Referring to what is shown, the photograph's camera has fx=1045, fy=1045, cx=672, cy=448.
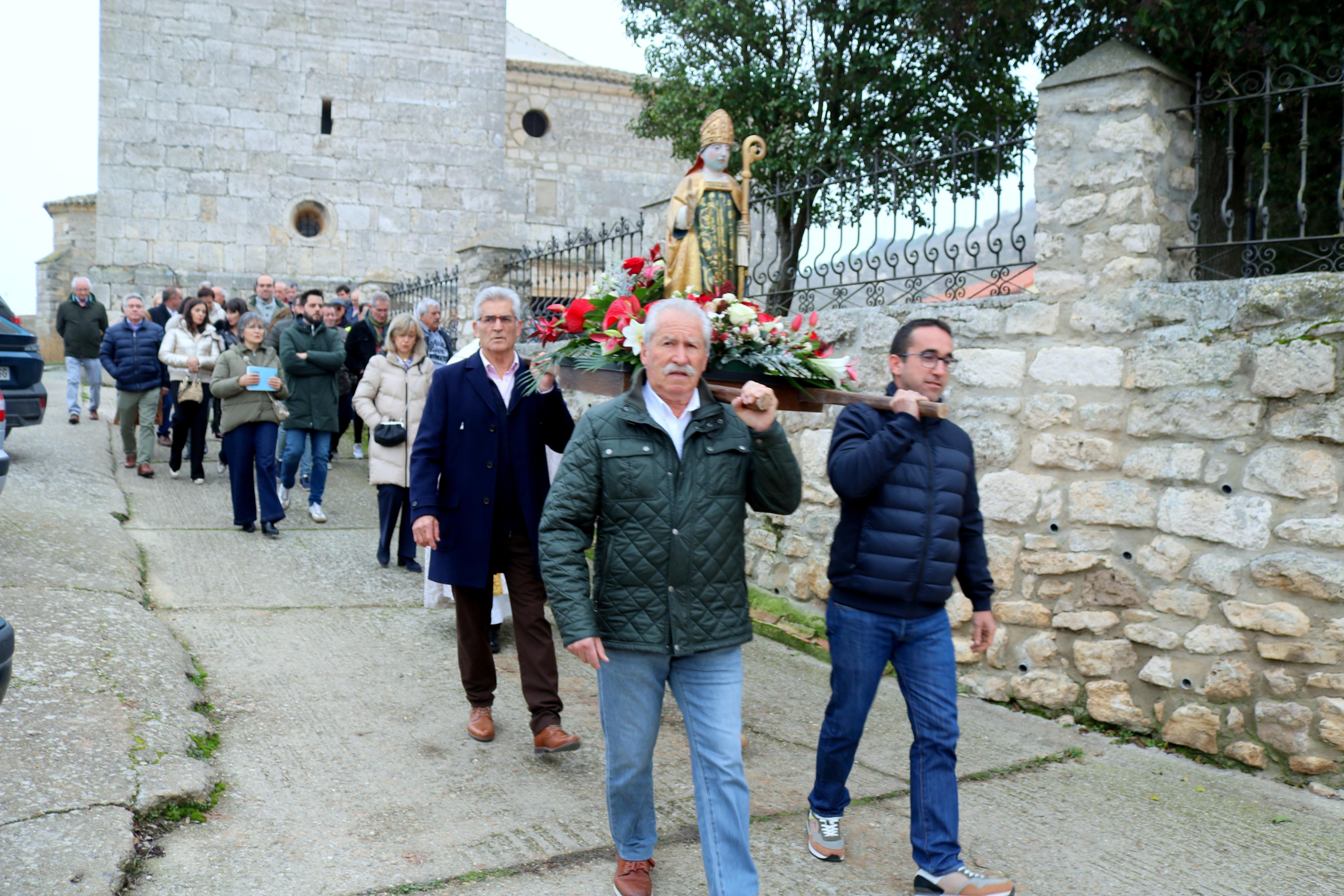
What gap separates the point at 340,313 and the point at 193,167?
9.19 meters

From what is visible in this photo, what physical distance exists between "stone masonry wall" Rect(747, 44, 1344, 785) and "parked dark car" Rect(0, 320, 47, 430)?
7375mm

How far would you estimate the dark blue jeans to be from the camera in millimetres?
7840

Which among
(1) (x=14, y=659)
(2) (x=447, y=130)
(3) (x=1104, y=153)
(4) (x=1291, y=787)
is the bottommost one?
(4) (x=1291, y=787)

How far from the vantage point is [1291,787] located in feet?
14.3

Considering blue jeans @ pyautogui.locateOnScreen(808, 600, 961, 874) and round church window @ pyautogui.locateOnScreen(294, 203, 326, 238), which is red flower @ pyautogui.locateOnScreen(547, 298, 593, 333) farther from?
round church window @ pyautogui.locateOnScreen(294, 203, 326, 238)

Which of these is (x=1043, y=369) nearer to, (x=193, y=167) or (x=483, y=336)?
(x=483, y=336)

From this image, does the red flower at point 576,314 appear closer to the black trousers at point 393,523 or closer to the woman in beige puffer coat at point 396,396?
the woman in beige puffer coat at point 396,396

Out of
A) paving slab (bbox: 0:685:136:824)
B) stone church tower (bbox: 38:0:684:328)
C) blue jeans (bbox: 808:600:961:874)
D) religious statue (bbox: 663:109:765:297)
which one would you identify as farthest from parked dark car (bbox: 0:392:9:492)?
stone church tower (bbox: 38:0:684:328)

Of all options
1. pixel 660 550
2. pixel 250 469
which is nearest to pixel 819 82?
pixel 250 469

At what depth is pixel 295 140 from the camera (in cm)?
1855

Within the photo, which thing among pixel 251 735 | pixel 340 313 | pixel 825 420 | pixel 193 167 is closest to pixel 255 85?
pixel 193 167

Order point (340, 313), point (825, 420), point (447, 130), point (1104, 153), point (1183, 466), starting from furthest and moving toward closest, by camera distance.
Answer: point (447, 130) → point (340, 313) → point (825, 420) → point (1104, 153) → point (1183, 466)

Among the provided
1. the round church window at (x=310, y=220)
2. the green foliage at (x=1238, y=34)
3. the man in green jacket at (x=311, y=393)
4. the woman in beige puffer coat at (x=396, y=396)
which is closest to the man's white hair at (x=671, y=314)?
the green foliage at (x=1238, y=34)

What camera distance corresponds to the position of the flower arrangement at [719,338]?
388 centimetres
